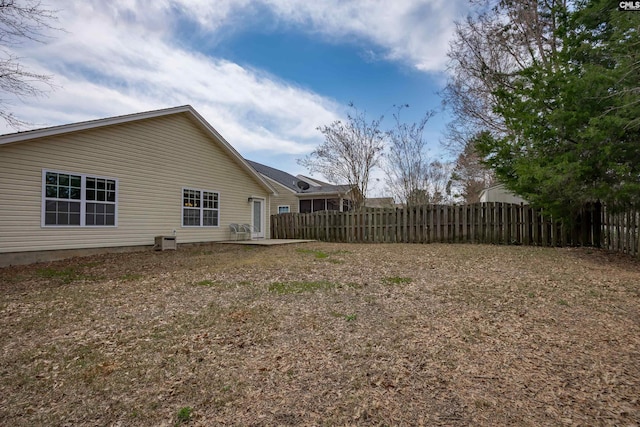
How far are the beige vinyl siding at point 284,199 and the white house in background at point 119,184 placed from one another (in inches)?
335

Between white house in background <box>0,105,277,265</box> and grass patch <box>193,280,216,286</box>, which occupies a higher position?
white house in background <box>0,105,277,265</box>

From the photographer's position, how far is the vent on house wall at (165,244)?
35.3ft

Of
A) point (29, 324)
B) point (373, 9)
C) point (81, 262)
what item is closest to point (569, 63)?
point (373, 9)

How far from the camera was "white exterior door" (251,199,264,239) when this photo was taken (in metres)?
15.0

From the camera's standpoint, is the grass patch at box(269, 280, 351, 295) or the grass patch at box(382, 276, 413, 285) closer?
the grass patch at box(269, 280, 351, 295)

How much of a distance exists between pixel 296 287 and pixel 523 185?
22.5ft

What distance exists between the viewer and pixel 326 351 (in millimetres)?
3021

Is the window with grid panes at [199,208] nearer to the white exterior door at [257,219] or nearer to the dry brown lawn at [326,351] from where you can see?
the white exterior door at [257,219]

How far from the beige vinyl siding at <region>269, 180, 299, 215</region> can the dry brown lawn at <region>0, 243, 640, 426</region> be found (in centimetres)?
1715

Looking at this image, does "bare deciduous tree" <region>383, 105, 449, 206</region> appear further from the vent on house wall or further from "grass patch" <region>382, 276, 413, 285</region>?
"grass patch" <region>382, 276, 413, 285</region>

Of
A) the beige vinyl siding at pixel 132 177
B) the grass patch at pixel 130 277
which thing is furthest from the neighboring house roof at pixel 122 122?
the grass patch at pixel 130 277

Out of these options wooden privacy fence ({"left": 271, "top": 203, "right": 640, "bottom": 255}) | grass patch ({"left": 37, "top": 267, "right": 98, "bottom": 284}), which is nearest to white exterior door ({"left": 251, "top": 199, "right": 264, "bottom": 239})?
wooden privacy fence ({"left": 271, "top": 203, "right": 640, "bottom": 255})

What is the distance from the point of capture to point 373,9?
10.2m

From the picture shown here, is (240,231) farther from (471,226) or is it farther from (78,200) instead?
(471,226)
